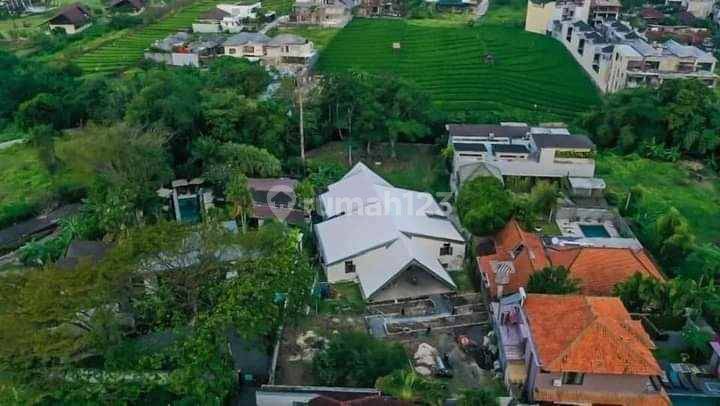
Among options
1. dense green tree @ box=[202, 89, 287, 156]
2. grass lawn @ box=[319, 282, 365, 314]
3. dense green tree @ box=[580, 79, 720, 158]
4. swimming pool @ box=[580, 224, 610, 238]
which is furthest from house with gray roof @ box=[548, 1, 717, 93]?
grass lawn @ box=[319, 282, 365, 314]

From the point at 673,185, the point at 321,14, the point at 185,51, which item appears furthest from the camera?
the point at 321,14

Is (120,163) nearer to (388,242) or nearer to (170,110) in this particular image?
(170,110)

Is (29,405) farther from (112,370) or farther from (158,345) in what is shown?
(158,345)

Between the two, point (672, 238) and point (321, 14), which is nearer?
point (672, 238)

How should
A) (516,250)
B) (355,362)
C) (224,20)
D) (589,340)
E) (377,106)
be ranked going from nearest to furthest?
(589,340) < (355,362) < (516,250) < (377,106) < (224,20)

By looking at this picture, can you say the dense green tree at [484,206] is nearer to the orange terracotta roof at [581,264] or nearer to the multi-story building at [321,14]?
the orange terracotta roof at [581,264]

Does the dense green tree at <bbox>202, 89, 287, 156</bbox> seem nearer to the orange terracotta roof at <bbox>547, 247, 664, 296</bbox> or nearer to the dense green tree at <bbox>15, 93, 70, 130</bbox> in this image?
the dense green tree at <bbox>15, 93, 70, 130</bbox>

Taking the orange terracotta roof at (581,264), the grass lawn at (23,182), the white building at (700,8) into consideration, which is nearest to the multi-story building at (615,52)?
the white building at (700,8)

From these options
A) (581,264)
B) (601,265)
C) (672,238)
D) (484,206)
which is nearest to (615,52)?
(672,238)
